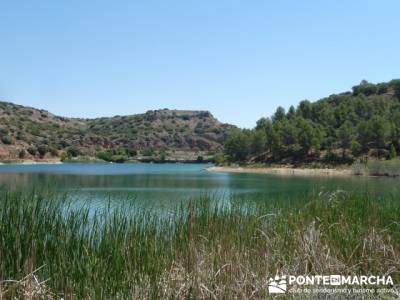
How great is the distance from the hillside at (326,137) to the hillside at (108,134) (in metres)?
40.2

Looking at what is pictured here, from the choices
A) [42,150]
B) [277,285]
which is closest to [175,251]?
[277,285]

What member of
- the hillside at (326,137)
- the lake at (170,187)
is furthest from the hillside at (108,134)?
the lake at (170,187)

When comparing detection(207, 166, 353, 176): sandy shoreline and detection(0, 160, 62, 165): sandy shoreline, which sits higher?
detection(0, 160, 62, 165): sandy shoreline

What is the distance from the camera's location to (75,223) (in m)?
7.53

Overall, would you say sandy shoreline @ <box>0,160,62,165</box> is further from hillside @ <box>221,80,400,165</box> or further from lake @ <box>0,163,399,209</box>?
lake @ <box>0,163,399,209</box>

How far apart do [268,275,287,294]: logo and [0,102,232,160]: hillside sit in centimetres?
9839

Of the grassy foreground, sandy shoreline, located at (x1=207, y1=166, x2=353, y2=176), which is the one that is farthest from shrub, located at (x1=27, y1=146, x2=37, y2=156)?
the grassy foreground

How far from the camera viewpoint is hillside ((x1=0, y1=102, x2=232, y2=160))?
110 m

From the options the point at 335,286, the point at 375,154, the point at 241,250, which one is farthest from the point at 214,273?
the point at 375,154

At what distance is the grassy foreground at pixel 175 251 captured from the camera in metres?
6.33

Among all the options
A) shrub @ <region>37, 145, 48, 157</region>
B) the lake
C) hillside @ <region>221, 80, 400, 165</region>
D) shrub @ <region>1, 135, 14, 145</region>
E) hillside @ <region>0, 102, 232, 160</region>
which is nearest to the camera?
the lake

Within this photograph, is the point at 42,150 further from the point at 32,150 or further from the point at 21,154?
the point at 21,154

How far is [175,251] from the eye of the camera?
7328 millimetres

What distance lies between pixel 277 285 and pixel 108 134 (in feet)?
508
